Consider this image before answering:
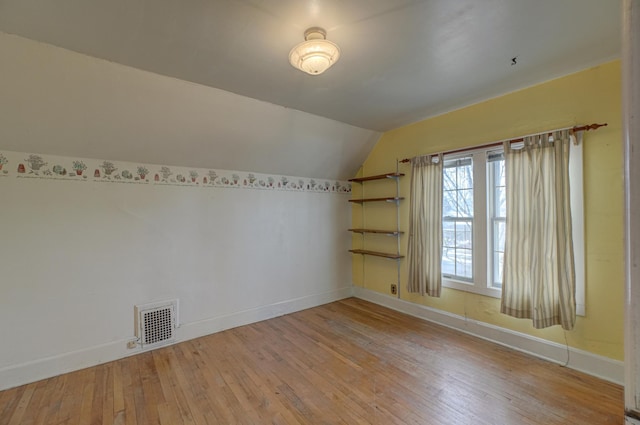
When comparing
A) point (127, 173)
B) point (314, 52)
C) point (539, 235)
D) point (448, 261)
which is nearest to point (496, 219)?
point (539, 235)

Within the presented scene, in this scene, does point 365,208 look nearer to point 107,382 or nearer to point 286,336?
point 286,336

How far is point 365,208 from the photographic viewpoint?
4.37m

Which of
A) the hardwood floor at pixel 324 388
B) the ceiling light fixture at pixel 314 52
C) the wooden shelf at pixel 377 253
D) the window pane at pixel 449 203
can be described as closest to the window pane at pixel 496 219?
the window pane at pixel 449 203

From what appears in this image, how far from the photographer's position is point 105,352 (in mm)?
2570

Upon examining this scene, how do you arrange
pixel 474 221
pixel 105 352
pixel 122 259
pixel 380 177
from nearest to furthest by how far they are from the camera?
pixel 105 352
pixel 122 259
pixel 474 221
pixel 380 177

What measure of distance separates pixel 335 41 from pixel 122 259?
2.68 m

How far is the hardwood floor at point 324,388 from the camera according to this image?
1862 millimetres

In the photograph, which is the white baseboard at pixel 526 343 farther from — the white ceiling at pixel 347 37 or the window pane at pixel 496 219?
the white ceiling at pixel 347 37

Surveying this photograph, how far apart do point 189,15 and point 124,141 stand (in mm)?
1503

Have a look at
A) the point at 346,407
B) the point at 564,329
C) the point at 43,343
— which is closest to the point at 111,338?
the point at 43,343

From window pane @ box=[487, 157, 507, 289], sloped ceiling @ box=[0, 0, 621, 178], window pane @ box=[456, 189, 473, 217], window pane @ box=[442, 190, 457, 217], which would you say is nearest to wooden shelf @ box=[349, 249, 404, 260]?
window pane @ box=[442, 190, 457, 217]

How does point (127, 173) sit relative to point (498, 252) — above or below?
above

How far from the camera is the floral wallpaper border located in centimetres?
231

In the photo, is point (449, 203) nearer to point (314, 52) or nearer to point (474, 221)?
point (474, 221)
